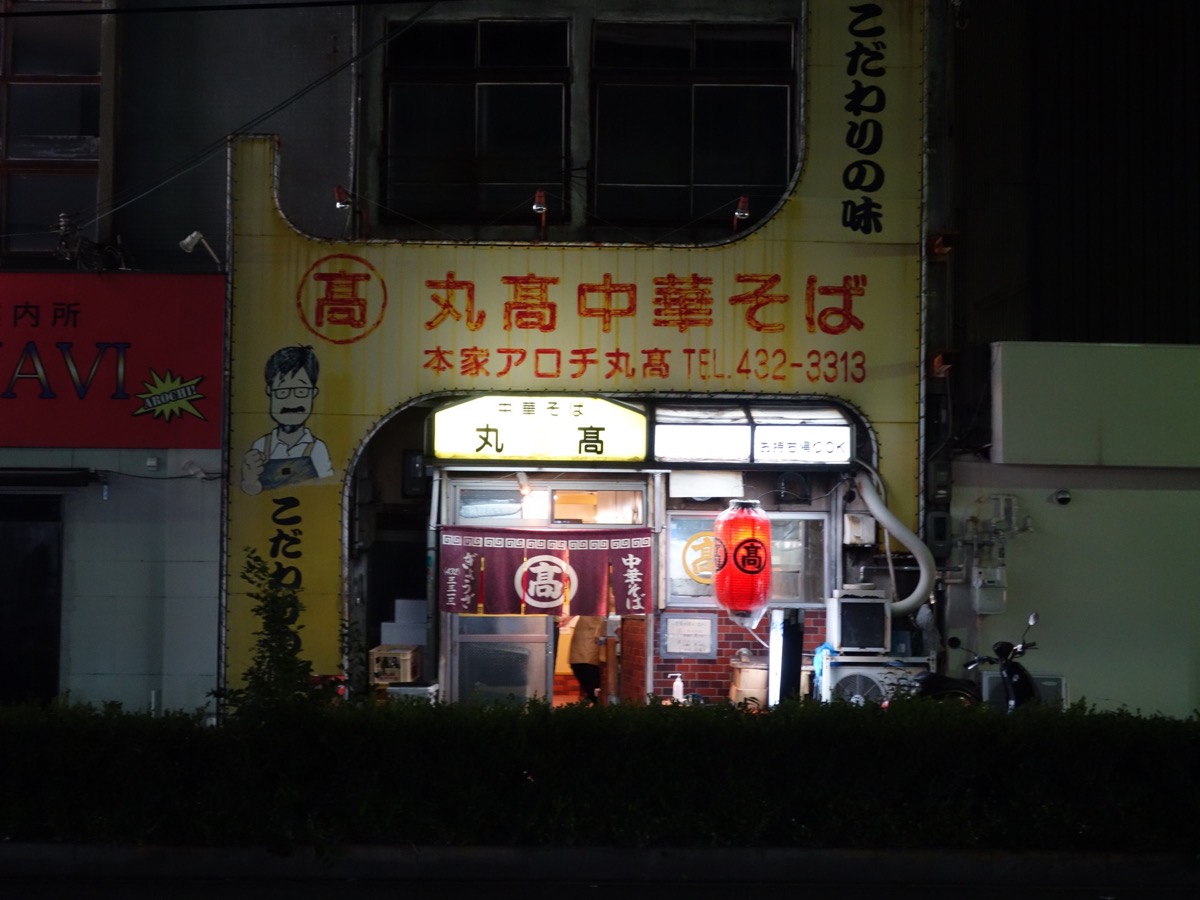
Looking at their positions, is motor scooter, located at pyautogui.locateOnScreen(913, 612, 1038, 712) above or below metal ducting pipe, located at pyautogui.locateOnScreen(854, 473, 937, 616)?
below

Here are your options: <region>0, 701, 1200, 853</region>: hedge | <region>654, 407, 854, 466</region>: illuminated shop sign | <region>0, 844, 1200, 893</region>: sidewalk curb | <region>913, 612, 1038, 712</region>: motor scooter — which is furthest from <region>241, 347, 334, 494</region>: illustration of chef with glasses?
<region>913, 612, 1038, 712</region>: motor scooter

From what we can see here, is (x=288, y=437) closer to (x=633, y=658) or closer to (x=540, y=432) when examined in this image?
(x=540, y=432)

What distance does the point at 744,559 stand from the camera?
13.8 metres

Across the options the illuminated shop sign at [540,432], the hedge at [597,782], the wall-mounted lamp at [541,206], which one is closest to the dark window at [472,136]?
the wall-mounted lamp at [541,206]

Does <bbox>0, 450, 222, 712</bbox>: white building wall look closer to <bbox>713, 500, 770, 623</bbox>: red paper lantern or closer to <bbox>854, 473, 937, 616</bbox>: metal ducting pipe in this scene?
<bbox>713, 500, 770, 623</bbox>: red paper lantern

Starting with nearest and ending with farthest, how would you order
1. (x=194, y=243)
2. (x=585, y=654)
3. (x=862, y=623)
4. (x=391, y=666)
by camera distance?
(x=862, y=623) < (x=391, y=666) < (x=194, y=243) < (x=585, y=654)

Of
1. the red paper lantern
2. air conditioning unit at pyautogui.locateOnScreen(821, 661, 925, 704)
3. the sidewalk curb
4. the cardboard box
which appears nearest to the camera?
the sidewalk curb

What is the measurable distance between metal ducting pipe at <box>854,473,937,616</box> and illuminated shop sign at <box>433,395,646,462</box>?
278 cm

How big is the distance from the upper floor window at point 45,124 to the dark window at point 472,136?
368 centimetres

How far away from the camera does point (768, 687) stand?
1494 centimetres

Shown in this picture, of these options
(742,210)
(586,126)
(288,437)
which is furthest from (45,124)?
(742,210)

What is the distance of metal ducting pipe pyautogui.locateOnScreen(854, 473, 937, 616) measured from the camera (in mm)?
14406

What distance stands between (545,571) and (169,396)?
16.0 feet

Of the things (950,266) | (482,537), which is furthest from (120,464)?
(950,266)
